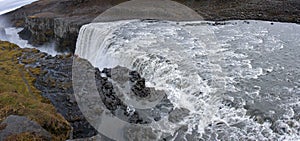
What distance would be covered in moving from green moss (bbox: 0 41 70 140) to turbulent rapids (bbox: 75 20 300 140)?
4.19 m

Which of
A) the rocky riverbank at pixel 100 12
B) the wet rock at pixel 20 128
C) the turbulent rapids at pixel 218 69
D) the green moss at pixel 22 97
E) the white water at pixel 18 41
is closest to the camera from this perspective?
the wet rock at pixel 20 128

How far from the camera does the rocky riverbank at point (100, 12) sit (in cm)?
2512

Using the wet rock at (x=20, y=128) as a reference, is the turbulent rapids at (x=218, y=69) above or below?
above

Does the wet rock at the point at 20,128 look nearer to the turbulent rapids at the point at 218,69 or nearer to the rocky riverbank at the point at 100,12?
the turbulent rapids at the point at 218,69

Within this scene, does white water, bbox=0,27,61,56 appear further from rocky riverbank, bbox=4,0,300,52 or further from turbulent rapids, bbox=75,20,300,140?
turbulent rapids, bbox=75,20,300,140

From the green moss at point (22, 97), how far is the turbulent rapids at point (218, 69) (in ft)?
13.8

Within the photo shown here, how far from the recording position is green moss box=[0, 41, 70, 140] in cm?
1079

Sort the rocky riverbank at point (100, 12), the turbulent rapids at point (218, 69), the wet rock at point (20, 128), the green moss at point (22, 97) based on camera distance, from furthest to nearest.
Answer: the rocky riverbank at point (100, 12) → the green moss at point (22, 97) → the turbulent rapids at point (218, 69) → the wet rock at point (20, 128)

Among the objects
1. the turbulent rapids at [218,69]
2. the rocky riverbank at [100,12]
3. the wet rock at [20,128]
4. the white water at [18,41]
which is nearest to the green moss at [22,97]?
the wet rock at [20,128]

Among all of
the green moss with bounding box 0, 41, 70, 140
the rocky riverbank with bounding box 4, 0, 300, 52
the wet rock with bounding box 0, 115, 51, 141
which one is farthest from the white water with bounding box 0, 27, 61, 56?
the wet rock with bounding box 0, 115, 51, 141

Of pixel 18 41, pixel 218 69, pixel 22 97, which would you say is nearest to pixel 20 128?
pixel 22 97

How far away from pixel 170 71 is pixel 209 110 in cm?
413

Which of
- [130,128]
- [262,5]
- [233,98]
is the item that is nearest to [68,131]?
[130,128]

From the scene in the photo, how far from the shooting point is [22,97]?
1365 cm
